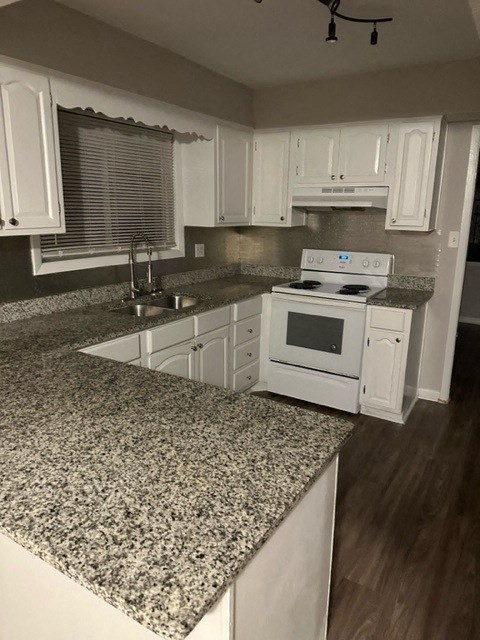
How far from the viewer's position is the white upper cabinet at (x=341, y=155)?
3100 mm

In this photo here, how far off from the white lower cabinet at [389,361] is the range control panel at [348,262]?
0.45 meters

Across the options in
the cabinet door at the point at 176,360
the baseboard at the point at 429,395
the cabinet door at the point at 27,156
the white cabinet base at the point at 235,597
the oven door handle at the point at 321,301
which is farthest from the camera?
the baseboard at the point at 429,395

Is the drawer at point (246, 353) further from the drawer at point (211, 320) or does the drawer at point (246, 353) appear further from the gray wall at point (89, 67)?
the gray wall at point (89, 67)

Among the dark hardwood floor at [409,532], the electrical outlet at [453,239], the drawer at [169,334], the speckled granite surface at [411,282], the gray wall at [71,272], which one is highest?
the electrical outlet at [453,239]

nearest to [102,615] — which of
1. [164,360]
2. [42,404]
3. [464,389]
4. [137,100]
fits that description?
[42,404]

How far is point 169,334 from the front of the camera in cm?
260

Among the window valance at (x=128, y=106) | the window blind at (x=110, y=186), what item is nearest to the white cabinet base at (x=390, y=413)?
the window blind at (x=110, y=186)

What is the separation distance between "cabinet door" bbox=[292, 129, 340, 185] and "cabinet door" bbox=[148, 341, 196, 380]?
159 cm

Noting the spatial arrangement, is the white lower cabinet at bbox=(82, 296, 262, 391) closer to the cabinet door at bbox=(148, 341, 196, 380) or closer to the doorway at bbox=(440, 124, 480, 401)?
the cabinet door at bbox=(148, 341, 196, 380)

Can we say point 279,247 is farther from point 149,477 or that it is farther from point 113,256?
point 149,477

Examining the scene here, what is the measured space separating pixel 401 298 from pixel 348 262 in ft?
2.01

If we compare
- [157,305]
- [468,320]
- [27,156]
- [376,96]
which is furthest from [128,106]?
[468,320]

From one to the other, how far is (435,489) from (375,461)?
0.37 m

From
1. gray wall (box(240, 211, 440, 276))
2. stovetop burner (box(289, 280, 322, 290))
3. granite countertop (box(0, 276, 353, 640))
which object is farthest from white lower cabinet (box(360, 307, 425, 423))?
granite countertop (box(0, 276, 353, 640))
